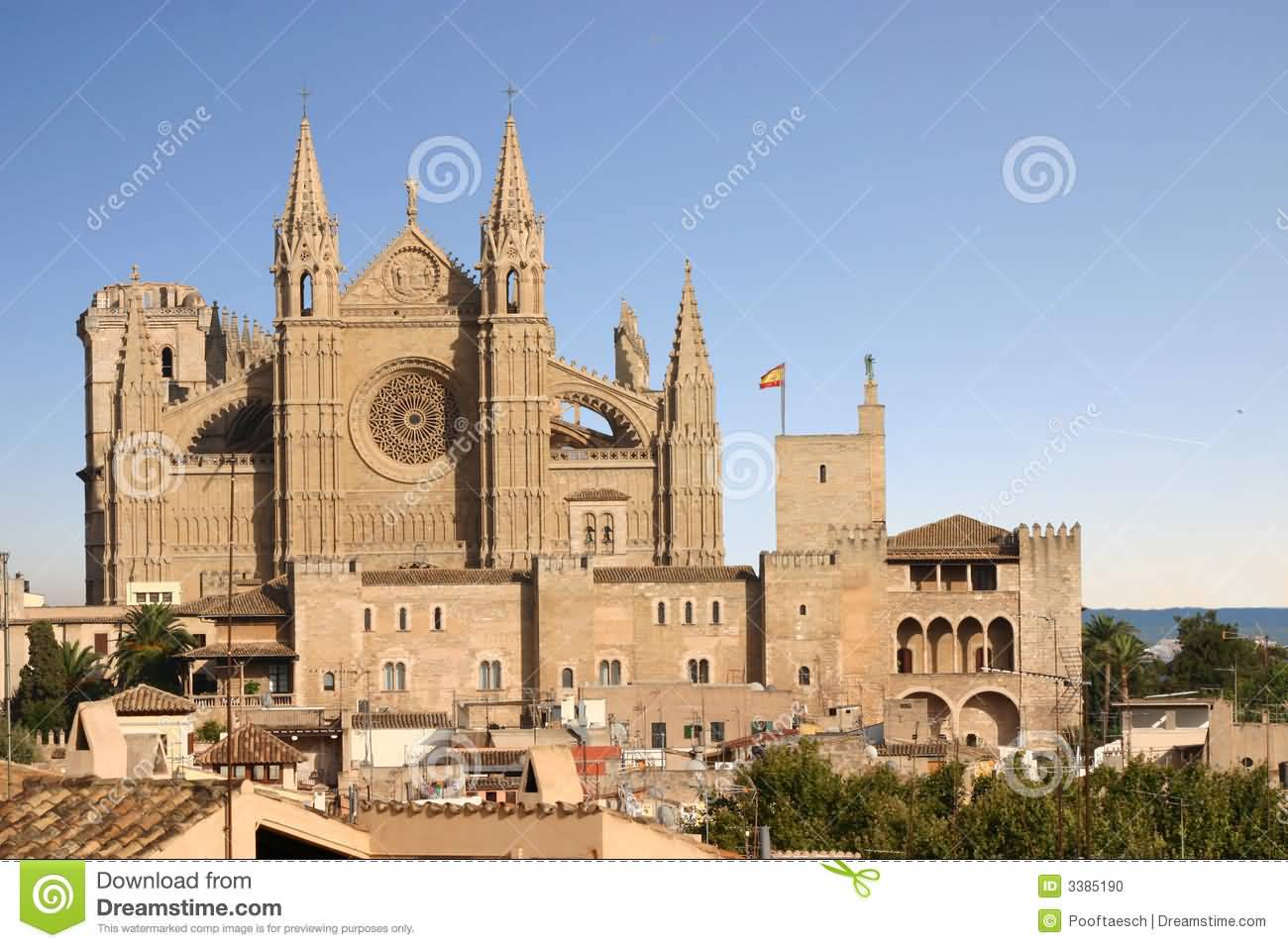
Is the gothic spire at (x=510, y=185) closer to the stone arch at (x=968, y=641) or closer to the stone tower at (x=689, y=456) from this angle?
the stone tower at (x=689, y=456)

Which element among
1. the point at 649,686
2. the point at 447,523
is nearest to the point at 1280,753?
the point at 649,686

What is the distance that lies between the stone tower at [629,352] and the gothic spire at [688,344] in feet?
36.9

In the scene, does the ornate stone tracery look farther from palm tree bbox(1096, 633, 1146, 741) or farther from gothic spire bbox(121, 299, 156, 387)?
palm tree bbox(1096, 633, 1146, 741)

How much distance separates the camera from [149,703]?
51031mm

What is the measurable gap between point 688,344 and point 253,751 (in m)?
38.3

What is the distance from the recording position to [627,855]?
19.8 m

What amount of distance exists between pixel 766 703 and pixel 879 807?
24.8m

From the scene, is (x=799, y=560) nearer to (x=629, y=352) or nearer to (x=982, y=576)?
(x=982, y=576)

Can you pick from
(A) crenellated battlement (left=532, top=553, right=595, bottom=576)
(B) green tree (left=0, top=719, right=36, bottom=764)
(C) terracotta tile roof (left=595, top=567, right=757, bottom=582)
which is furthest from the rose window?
(B) green tree (left=0, top=719, right=36, bottom=764)

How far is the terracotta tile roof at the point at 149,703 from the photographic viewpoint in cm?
4975

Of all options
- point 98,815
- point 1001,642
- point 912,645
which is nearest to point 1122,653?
point 1001,642

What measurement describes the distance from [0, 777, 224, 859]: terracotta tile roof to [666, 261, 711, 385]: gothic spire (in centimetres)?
6122

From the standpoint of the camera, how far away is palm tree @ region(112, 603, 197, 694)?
7044cm

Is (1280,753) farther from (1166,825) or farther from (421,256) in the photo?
(421,256)
